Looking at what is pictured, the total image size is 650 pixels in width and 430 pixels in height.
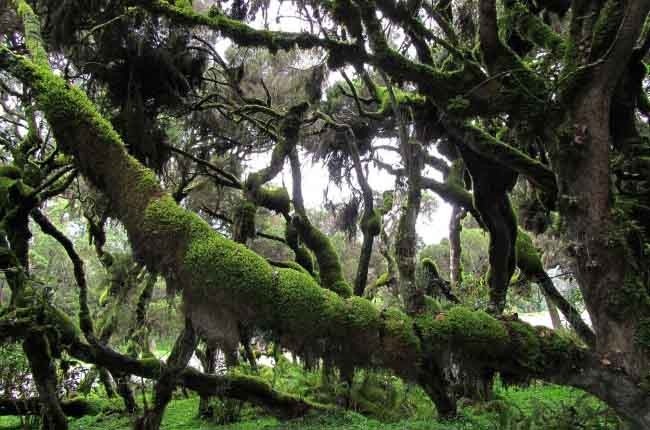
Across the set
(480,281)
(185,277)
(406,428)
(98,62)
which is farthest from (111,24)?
(480,281)

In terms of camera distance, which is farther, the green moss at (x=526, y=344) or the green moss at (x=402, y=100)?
the green moss at (x=402, y=100)

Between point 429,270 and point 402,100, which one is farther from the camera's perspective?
point 429,270

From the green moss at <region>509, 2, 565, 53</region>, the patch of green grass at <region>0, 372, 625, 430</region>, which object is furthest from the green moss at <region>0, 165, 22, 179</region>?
the green moss at <region>509, 2, 565, 53</region>

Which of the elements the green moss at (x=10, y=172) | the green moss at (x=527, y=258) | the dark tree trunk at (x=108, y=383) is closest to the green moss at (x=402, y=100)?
the green moss at (x=527, y=258)

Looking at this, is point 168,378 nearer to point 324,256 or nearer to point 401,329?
point 324,256

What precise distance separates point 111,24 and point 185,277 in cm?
319

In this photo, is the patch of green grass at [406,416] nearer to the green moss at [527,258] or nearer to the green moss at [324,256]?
the green moss at [324,256]

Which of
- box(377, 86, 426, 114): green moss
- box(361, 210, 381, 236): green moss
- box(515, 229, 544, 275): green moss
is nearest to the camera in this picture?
box(377, 86, 426, 114): green moss

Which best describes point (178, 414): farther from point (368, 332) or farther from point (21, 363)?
point (368, 332)

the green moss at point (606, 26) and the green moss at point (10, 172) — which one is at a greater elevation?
the green moss at point (606, 26)

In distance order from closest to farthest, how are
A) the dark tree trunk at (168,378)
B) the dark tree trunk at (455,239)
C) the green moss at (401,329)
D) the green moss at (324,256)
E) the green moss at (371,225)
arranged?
the green moss at (401,329)
the dark tree trunk at (168,378)
the green moss at (324,256)
the green moss at (371,225)
the dark tree trunk at (455,239)

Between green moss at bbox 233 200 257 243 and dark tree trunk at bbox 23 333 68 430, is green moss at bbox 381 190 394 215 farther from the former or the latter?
dark tree trunk at bbox 23 333 68 430

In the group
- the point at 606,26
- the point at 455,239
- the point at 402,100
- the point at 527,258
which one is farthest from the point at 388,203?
the point at 606,26

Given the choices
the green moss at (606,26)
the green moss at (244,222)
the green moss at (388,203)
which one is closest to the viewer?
the green moss at (606,26)
